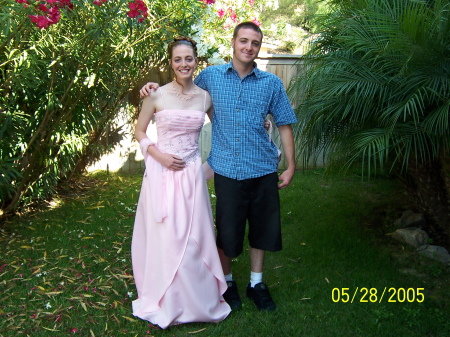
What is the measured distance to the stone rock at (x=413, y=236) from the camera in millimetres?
4020

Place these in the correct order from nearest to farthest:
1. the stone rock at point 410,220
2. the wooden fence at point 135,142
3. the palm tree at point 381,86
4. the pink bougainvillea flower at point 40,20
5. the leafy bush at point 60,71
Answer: the palm tree at point 381,86 → the pink bougainvillea flower at point 40,20 → the leafy bush at point 60,71 → the stone rock at point 410,220 → the wooden fence at point 135,142

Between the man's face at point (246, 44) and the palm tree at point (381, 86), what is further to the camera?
the palm tree at point (381, 86)

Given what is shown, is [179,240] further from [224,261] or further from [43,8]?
[43,8]

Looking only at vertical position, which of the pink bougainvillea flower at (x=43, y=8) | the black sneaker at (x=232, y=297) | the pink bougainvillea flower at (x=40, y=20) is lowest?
the black sneaker at (x=232, y=297)

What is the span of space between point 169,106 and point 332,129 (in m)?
1.33

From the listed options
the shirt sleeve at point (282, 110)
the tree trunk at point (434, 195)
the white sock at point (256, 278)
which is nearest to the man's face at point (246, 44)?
the shirt sleeve at point (282, 110)

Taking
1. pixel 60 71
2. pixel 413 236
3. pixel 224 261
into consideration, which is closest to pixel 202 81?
pixel 224 261

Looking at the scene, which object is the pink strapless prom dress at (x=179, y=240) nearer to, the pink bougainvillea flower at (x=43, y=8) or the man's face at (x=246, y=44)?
the man's face at (x=246, y=44)

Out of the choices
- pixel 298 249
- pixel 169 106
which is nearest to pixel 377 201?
pixel 298 249

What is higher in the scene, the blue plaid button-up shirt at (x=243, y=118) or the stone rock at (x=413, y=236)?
the blue plaid button-up shirt at (x=243, y=118)

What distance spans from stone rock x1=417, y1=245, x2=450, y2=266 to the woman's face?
7.93 feet

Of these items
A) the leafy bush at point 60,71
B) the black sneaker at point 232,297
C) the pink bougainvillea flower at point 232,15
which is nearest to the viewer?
the black sneaker at point 232,297

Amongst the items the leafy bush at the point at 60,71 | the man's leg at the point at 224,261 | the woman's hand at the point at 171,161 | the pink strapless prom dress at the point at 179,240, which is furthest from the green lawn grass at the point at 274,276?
the woman's hand at the point at 171,161

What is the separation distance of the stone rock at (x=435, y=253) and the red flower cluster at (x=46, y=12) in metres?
3.25
